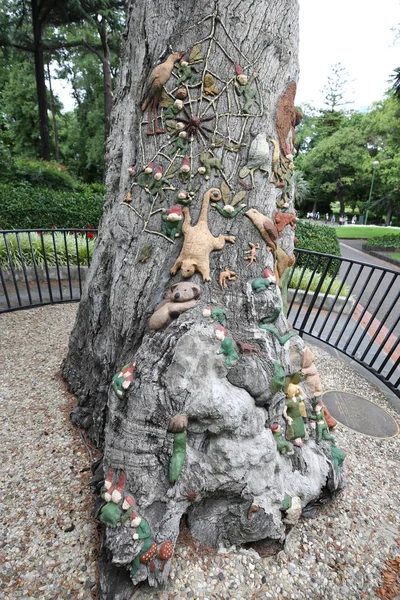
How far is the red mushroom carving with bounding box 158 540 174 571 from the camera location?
160 centimetres

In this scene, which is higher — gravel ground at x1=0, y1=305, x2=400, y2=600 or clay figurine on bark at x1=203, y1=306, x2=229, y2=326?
clay figurine on bark at x1=203, y1=306, x2=229, y2=326

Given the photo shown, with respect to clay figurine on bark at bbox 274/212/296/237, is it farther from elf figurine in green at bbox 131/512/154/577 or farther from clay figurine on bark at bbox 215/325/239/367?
elf figurine in green at bbox 131/512/154/577

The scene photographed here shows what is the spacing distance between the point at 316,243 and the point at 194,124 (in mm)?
6198

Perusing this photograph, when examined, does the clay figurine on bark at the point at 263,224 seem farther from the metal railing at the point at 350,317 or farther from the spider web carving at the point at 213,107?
the metal railing at the point at 350,317

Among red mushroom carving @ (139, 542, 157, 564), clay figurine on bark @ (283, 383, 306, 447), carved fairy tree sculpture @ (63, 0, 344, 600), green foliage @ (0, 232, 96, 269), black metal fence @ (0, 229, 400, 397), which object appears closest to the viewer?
red mushroom carving @ (139, 542, 157, 564)

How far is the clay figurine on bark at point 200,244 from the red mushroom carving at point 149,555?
4.61ft

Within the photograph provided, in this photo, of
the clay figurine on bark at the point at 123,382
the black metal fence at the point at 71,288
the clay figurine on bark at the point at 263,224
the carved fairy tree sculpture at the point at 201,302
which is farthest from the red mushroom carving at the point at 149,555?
the black metal fence at the point at 71,288

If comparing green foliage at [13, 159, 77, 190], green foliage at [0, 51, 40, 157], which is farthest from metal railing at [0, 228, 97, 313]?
green foliage at [0, 51, 40, 157]

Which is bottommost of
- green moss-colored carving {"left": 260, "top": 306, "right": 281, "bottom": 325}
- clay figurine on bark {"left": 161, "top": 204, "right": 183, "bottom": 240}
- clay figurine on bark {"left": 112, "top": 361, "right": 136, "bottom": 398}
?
clay figurine on bark {"left": 112, "top": 361, "right": 136, "bottom": 398}

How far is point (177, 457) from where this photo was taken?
5.59 ft

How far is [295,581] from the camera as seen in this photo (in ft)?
5.76

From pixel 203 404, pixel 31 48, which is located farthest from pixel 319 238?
pixel 31 48

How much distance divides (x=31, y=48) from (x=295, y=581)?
17.9 metres

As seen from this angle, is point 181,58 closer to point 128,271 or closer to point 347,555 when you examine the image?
point 128,271
